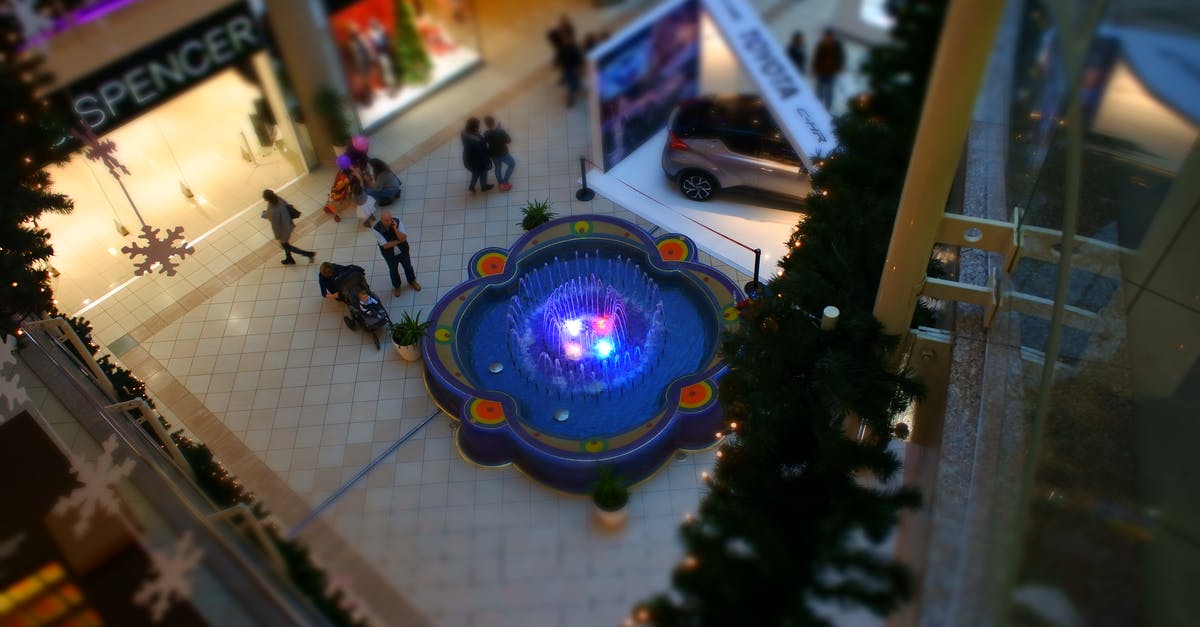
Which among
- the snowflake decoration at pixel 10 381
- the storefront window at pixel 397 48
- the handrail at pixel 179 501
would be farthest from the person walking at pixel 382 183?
the snowflake decoration at pixel 10 381

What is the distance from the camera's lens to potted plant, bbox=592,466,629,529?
862 centimetres

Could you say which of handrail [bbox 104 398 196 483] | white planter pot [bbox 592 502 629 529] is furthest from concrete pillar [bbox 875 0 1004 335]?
handrail [bbox 104 398 196 483]

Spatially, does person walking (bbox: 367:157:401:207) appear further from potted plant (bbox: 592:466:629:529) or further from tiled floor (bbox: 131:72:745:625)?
potted plant (bbox: 592:466:629:529)

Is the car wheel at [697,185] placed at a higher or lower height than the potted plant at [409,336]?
higher

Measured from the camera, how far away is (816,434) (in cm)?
674

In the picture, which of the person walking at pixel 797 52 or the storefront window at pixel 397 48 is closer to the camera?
the storefront window at pixel 397 48

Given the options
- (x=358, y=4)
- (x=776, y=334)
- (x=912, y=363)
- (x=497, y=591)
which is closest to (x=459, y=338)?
(x=497, y=591)

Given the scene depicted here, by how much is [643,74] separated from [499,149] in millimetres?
2557

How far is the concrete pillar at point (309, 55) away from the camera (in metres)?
11.6

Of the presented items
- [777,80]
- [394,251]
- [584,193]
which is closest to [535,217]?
[584,193]

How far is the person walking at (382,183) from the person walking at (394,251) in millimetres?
1191

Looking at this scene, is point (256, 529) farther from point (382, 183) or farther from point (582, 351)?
point (382, 183)

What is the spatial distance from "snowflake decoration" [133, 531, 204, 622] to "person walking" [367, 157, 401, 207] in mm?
6622

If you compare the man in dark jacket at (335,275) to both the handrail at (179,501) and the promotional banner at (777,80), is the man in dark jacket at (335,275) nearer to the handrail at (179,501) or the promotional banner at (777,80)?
the handrail at (179,501)
